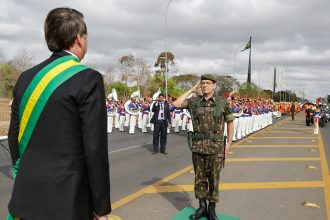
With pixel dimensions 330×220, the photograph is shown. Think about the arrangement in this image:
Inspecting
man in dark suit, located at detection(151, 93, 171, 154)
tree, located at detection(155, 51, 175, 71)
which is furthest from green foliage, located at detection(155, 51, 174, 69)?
man in dark suit, located at detection(151, 93, 171, 154)

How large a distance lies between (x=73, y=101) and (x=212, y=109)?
281 cm

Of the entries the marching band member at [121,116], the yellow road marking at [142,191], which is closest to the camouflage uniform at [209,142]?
the yellow road marking at [142,191]

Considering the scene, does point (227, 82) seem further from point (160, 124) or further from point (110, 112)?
point (160, 124)

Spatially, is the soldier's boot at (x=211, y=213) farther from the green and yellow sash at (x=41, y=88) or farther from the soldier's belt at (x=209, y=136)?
the green and yellow sash at (x=41, y=88)

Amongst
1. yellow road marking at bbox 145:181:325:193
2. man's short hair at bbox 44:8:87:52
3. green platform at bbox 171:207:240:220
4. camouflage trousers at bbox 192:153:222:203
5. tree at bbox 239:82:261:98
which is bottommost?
yellow road marking at bbox 145:181:325:193

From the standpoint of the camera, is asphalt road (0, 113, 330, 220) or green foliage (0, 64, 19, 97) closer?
asphalt road (0, 113, 330, 220)

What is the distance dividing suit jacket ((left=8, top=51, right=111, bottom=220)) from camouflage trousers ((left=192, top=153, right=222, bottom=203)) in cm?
266

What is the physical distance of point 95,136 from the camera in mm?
1864

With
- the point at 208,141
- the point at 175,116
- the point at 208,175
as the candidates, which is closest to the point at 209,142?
the point at 208,141

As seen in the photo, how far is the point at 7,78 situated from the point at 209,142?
121ft

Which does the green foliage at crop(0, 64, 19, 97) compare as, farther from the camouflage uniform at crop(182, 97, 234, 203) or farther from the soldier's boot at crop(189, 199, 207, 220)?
the soldier's boot at crop(189, 199, 207, 220)

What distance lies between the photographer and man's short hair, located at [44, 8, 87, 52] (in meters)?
1.95

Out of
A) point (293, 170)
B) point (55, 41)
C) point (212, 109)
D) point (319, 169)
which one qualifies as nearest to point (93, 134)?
point (55, 41)

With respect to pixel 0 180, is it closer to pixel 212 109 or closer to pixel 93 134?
pixel 212 109
